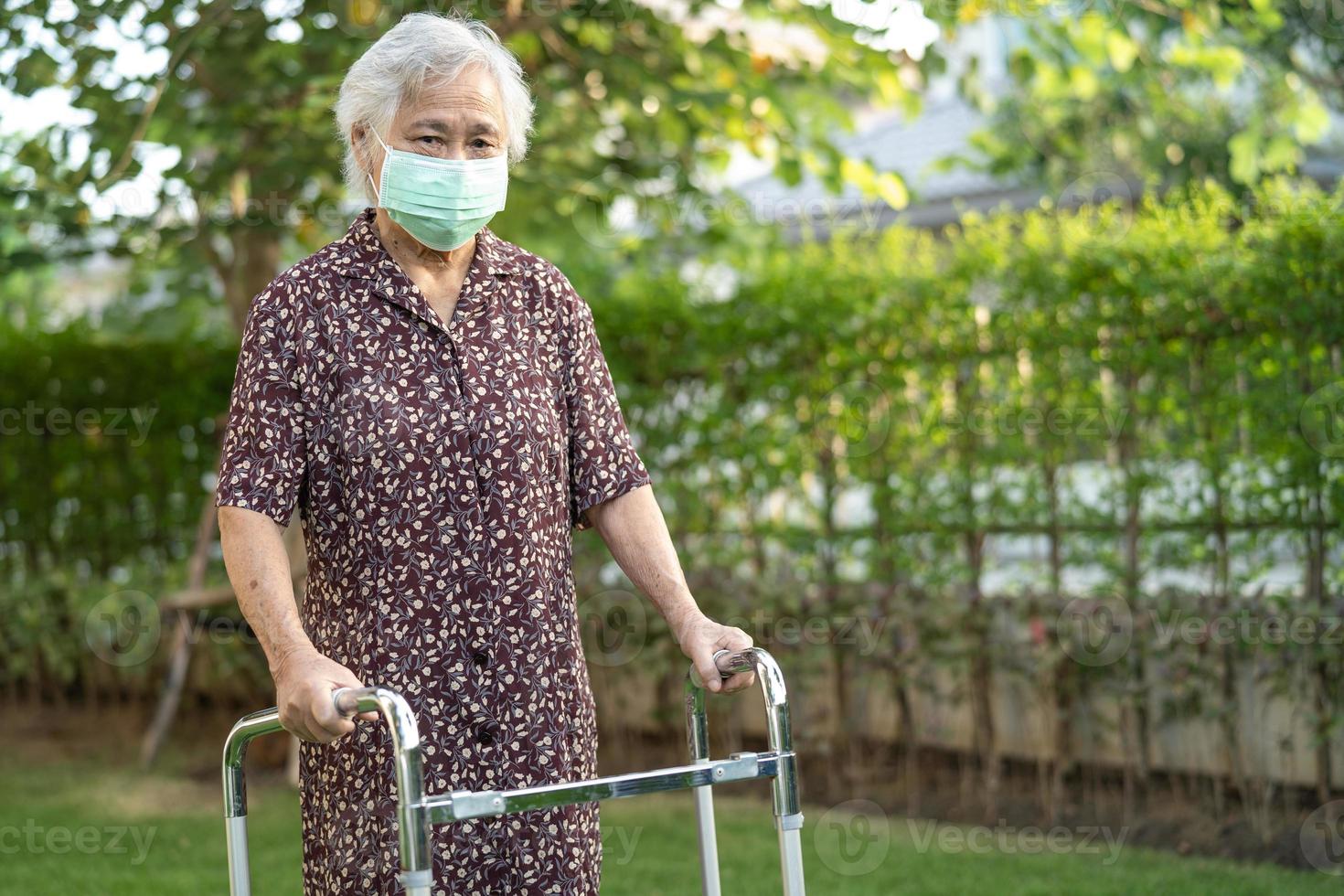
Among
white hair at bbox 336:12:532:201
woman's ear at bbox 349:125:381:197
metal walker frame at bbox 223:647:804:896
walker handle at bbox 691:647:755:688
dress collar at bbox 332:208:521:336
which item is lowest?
metal walker frame at bbox 223:647:804:896

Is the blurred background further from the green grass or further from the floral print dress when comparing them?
the floral print dress

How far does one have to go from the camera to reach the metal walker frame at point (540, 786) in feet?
6.21

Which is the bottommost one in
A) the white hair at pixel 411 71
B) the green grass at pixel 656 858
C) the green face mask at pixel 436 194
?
the green grass at pixel 656 858

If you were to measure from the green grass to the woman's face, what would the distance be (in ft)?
10.3

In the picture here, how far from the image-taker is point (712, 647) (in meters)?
2.30

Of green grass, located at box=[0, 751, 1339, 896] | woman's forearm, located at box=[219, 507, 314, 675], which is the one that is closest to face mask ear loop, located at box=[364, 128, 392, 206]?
woman's forearm, located at box=[219, 507, 314, 675]

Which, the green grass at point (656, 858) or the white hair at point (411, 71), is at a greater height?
the white hair at point (411, 71)

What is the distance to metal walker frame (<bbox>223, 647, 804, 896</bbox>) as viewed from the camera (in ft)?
6.21

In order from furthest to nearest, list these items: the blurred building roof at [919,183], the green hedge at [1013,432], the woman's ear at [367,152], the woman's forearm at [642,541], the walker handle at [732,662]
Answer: the blurred building roof at [919,183], the green hedge at [1013,432], the woman's forearm at [642,541], the woman's ear at [367,152], the walker handle at [732,662]

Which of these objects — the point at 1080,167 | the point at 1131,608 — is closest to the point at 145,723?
the point at 1131,608

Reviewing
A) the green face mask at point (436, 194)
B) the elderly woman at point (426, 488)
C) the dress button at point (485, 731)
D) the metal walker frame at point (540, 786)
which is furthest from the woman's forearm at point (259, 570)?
the green face mask at point (436, 194)

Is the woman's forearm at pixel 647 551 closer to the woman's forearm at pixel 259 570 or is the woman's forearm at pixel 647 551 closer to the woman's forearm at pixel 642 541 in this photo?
the woman's forearm at pixel 642 541

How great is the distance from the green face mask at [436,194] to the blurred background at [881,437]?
290cm

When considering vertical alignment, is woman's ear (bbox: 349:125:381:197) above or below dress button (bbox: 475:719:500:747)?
above
